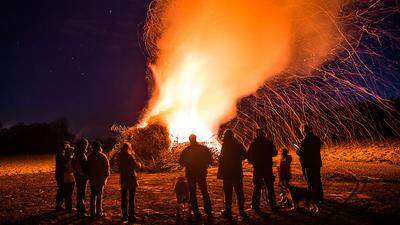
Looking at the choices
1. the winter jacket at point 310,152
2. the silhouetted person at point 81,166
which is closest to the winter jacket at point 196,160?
the silhouetted person at point 81,166

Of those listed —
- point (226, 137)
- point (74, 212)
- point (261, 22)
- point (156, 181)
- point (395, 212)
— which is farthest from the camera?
point (261, 22)

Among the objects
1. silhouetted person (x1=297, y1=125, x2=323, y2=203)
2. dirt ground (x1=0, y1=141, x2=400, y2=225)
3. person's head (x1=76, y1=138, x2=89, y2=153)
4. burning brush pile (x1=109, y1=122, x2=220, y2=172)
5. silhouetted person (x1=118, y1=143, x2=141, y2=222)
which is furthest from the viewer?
burning brush pile (x1=109, y1=122, x2=220, y2=172)

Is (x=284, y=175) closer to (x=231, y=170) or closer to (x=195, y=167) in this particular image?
(x=231, y=170)

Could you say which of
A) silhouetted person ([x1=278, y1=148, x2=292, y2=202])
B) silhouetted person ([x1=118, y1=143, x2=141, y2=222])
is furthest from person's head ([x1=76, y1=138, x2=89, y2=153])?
silhouetted person ([x1=278, y1=148, x2=292, y2=202])

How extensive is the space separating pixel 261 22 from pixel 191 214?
14252mm

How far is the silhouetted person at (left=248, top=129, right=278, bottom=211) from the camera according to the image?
28.9 ft

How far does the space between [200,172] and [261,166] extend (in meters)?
1.48

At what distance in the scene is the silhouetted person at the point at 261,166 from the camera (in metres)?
8.82

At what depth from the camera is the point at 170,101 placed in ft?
69.7

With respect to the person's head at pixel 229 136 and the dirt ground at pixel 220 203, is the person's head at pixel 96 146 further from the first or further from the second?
the person's head at pixel 229 136

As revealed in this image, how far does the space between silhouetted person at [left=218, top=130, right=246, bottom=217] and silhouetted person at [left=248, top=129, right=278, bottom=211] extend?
0.45 meters

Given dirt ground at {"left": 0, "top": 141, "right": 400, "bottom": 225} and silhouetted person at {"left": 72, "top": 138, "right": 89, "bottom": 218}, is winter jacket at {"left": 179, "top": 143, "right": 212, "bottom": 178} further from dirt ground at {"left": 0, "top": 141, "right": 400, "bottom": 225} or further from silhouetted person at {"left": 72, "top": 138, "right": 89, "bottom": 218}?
silhouetted person at {"left": 72, "top": 138, "right": 89, "bottom": 218}

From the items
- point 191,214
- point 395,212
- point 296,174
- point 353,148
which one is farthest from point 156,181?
point 353,148

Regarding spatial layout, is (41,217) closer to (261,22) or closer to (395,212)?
(395,212)
